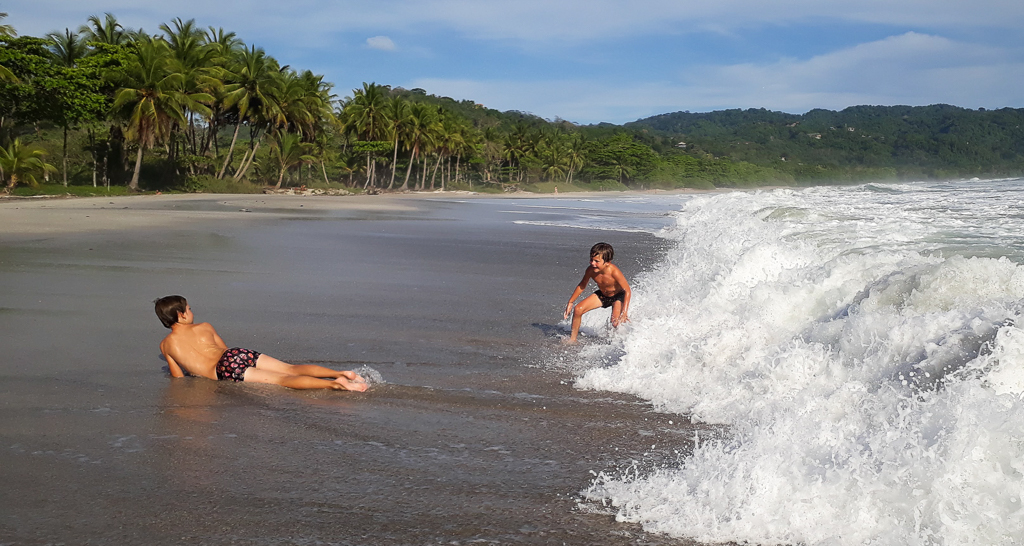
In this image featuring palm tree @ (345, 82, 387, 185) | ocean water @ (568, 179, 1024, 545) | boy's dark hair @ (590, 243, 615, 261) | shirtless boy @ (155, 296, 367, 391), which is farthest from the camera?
palm tree @ (345, 82, 387, 185)

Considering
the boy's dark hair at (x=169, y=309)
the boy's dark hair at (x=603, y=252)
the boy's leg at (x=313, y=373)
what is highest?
the boy's dark hair at (x=603, y=252)

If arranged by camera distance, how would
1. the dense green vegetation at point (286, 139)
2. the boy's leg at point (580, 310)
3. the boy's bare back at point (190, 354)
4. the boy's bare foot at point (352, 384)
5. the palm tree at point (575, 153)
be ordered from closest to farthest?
the boy's bare foot at point (352, 384) < the boy's bare back at point (190, 354) < the boy's leg at point (580, 310) < the dense green vegetation at point (286, 139) < the palm tree at point (575, 153)

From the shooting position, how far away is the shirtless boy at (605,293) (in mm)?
7379

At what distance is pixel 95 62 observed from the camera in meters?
37.7

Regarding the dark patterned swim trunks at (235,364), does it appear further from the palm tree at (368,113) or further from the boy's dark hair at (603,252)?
the palm tree at (368,113)

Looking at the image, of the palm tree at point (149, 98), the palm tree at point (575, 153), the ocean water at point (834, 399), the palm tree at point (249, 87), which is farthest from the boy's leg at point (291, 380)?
the palm tree at point (575, 153)

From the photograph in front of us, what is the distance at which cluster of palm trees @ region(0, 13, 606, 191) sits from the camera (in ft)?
126

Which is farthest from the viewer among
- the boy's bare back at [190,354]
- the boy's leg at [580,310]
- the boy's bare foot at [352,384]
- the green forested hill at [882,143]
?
the green forested hill at [882,143]

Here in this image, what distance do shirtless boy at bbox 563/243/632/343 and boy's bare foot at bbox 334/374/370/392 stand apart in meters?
2.41

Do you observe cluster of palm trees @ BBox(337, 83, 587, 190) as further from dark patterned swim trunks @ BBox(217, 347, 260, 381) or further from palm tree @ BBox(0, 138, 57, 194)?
dark patterned swim trunks @ BBox(217, 347, 260, 381)

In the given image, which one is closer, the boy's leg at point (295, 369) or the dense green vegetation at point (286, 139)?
the boy's leg at point (295, 369)

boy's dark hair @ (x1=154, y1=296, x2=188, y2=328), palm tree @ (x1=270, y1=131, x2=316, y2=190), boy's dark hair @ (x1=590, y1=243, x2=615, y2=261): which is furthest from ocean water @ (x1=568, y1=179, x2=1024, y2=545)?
palm tree @ (x1=270, y1=131, x2=316, y2=190)

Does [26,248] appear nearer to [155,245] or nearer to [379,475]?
[155,245]

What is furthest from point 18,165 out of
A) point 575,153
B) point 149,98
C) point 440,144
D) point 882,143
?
point 882,143
